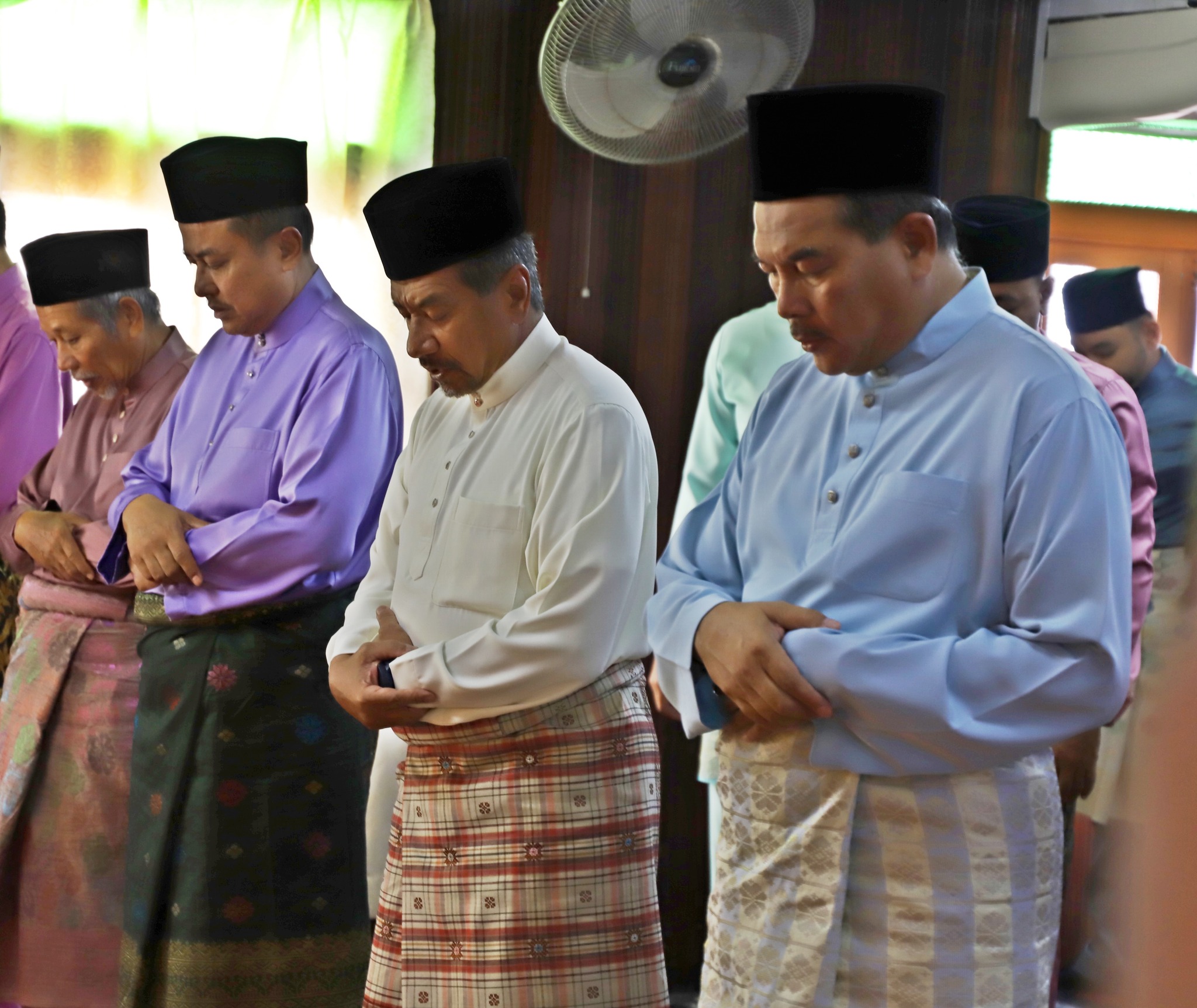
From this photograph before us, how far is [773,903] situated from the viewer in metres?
1.61

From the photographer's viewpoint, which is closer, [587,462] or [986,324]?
[986,324]

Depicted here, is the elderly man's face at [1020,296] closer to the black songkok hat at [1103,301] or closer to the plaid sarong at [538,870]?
the black songkok hat at [1103,301]

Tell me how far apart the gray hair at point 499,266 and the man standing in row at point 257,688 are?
554mm

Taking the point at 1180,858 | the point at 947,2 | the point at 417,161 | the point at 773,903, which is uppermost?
the point at 947,2

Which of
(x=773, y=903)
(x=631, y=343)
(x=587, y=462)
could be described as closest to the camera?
(x=773, y=903)

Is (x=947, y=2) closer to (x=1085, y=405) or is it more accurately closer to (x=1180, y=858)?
(x=1085, y=405)

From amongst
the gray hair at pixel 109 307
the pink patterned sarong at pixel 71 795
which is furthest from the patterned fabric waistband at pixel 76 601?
the gray hair at pixel 109 307

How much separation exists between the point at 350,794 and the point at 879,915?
148cm

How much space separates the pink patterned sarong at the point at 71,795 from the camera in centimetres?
309

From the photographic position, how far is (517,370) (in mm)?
2258

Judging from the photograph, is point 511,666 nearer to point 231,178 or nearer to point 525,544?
point 525,544

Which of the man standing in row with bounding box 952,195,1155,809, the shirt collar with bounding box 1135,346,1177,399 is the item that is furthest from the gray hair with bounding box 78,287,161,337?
the shirt collar with bounding box 1135,346,1177,399

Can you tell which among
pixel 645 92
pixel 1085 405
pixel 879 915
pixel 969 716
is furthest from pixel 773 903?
pixel 645 92

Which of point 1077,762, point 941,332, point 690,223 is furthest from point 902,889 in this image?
point 690,223
